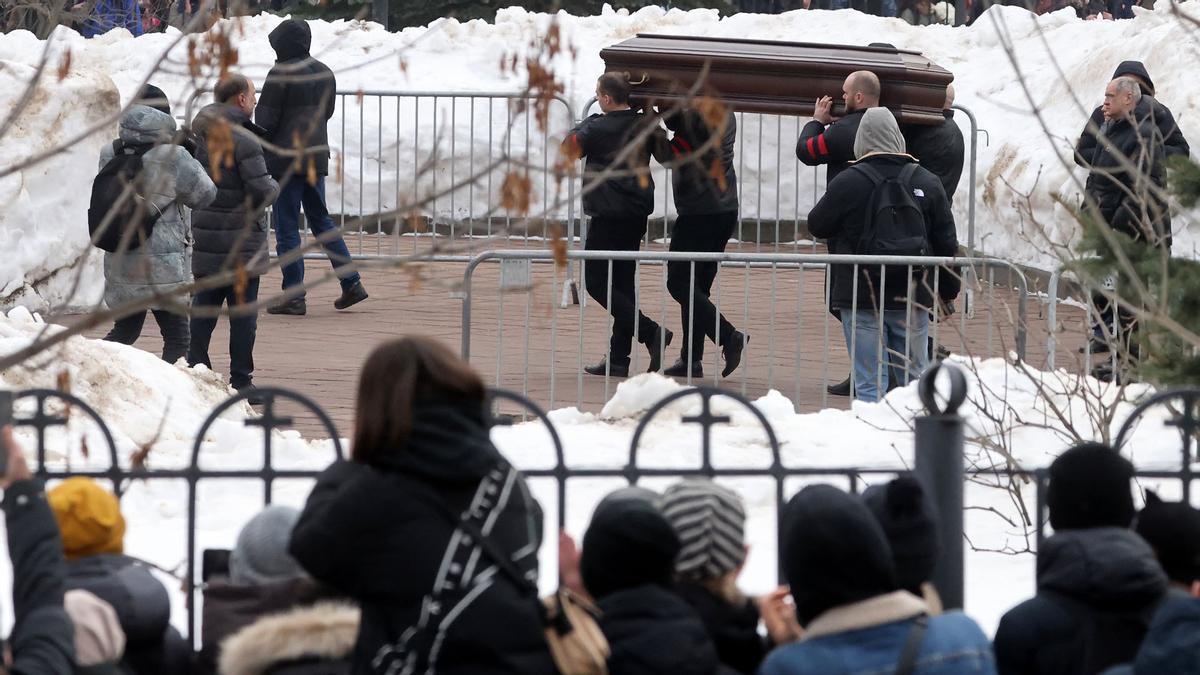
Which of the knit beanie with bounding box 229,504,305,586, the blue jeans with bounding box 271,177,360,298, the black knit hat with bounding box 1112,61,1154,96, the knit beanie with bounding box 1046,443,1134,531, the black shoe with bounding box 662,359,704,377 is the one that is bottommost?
the black shoe with bounding box 662,359,704,377

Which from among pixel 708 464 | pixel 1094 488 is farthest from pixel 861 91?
pixel 1094 488

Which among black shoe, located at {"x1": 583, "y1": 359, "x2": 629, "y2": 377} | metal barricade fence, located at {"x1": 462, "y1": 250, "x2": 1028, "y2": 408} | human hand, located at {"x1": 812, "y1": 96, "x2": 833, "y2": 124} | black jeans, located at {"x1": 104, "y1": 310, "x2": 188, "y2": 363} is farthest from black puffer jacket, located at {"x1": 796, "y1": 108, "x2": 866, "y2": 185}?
black jeans, located at {"x1": 104, "y1": 310, "x2": 188, "y2": 363}

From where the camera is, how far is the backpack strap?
10.5 feet

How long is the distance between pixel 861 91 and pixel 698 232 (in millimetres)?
1074

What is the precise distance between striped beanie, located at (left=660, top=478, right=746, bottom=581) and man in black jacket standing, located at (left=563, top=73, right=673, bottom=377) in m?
5.33

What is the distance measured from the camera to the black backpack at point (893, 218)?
26.8ft

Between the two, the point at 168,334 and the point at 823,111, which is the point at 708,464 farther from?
the point at 823,111

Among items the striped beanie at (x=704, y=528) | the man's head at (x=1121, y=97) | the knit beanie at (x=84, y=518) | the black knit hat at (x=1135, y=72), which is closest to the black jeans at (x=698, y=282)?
the man's head at (x=1121, y=97)

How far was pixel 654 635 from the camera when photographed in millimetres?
3346

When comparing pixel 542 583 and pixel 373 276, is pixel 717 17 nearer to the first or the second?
pixel 373 276

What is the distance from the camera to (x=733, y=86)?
10234 millimetres

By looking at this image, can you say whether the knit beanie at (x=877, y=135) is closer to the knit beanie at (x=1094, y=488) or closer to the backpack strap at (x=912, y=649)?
the knit beanie at (x=1094, y=488)

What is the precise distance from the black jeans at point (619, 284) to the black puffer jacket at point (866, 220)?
3.17 ft

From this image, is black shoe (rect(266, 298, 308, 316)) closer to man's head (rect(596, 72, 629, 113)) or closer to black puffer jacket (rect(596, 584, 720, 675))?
man's head (rect(596, 72, 629, 113))
